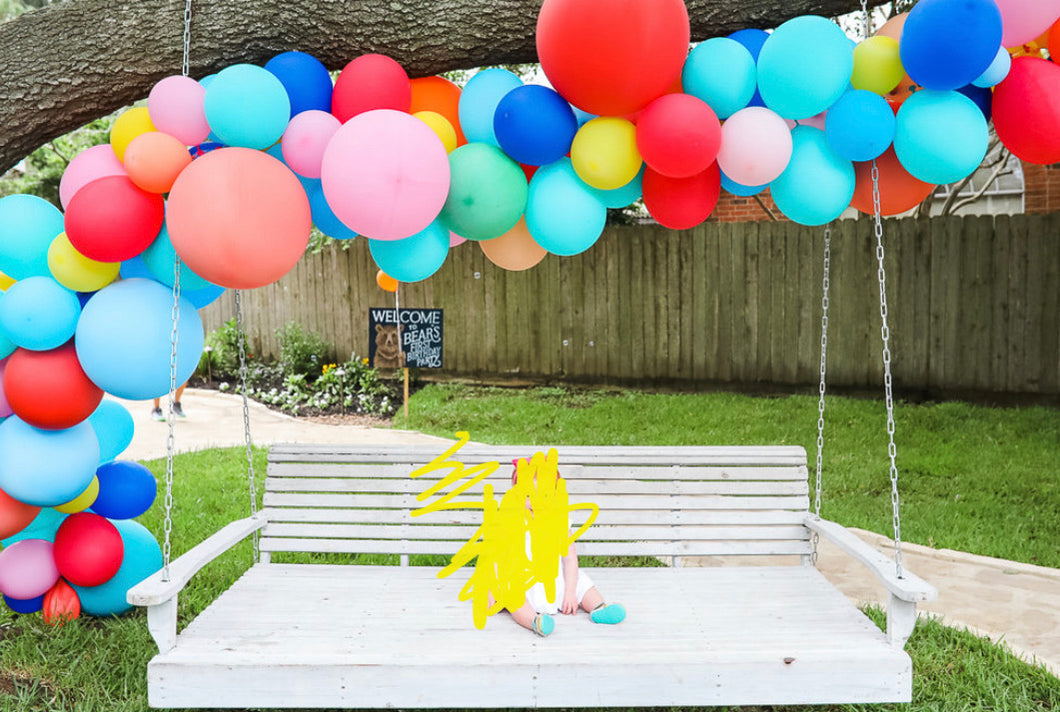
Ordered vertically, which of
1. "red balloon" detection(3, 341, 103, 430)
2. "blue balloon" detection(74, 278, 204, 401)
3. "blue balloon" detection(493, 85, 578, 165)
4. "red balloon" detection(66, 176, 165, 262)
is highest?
"blue balloon" detection(493, 85, 578, 165)

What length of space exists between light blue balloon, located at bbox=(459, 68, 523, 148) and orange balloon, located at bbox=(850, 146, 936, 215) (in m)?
1.31

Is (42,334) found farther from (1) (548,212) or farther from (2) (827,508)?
(2) (827,508)

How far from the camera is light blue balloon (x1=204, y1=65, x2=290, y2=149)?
252 cm

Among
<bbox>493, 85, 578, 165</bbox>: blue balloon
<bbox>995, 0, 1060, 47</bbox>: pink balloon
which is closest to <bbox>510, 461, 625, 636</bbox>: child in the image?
<bbox>493, 85, 578, 165</bbox>: blue balloon

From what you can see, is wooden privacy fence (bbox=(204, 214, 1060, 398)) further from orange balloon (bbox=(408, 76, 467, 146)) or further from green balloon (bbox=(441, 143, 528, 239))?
green balloon (bbox=(441, 143, 528, 239))

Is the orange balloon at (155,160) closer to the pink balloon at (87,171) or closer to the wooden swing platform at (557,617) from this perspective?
the pink balloon at (87,171)

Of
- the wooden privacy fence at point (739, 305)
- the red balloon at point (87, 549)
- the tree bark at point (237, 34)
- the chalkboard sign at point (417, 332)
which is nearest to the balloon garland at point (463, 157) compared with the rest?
the tree bark at point (237, 34)

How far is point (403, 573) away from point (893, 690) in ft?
6.66

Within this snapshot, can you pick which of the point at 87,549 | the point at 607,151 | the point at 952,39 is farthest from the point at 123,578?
the point at 952,39

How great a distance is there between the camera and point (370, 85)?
278cm

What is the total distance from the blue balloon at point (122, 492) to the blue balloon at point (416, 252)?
5.53 ft

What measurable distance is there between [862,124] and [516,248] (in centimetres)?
134

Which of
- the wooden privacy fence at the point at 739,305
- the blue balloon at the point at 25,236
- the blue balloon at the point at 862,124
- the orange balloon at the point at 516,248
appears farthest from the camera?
the wooden privacy fence at the point at 739,305

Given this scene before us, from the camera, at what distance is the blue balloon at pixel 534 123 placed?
2646 millimetres
